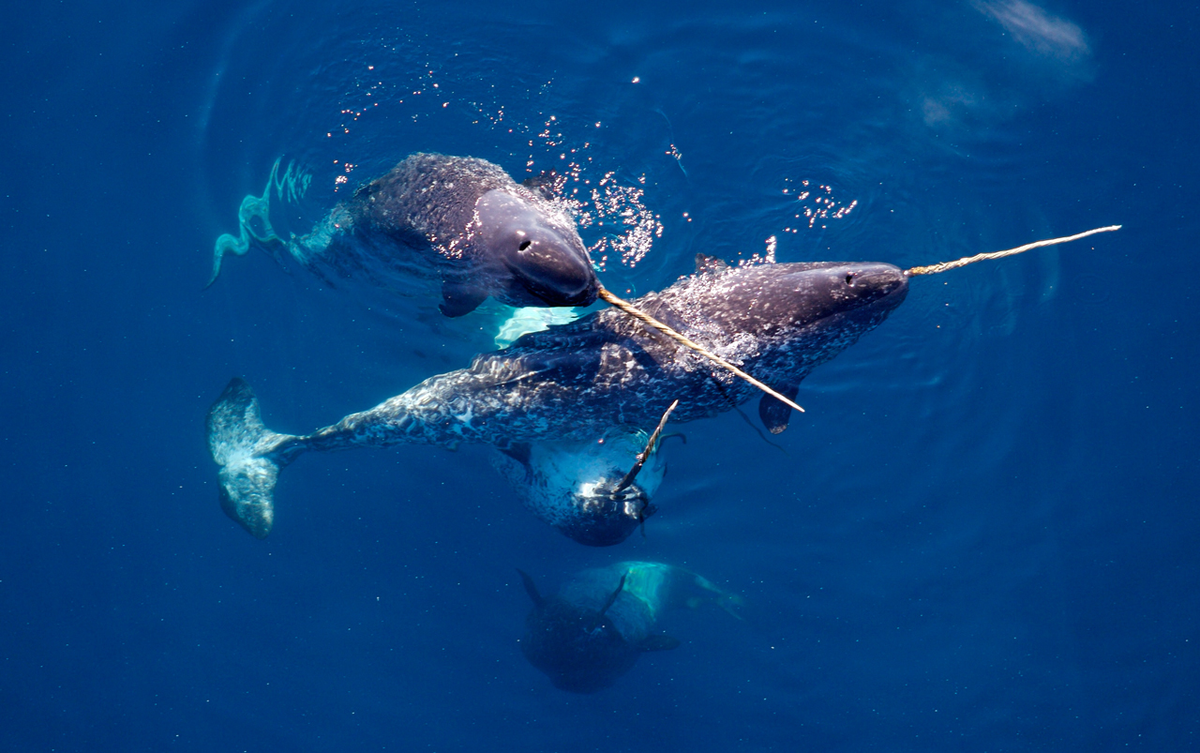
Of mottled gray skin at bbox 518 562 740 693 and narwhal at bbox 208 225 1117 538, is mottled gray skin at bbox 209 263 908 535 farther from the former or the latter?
mottled gray skin at bbox 518 562 740 693

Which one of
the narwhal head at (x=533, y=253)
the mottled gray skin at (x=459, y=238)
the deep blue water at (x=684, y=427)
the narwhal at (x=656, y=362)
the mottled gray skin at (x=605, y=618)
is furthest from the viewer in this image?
the mottled gray skin at (x=605, y=618)

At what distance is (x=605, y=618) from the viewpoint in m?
9.74

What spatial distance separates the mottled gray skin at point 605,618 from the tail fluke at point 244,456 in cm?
416

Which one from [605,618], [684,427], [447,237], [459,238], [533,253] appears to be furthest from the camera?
[605,618]

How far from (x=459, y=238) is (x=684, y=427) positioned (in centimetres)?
417

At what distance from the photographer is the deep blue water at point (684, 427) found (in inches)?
359

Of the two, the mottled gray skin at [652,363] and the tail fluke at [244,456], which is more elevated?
the mottled gray skin at [652,363]

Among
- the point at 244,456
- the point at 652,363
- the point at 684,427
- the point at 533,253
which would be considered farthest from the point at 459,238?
the point at 244,456

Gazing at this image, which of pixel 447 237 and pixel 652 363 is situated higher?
pixel 447 237

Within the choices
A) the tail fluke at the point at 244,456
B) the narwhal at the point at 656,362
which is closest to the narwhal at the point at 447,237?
the narwhal at the point at 656,362

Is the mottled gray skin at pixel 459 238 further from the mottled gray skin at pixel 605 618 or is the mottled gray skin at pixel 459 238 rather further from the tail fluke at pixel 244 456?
the mottled gray skin at pixel 605 618

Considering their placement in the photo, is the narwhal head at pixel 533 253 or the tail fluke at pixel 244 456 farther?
the tail fluke at pixel 244 456

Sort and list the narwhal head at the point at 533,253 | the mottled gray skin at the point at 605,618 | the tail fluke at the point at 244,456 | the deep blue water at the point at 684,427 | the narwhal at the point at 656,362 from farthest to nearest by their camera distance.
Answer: the tail fluke at the point at 244,456, the mottled gray skin at the point at 605,618, the deep blue water at the point at 684,427, the narwhal at the point at 656,362, the narwhal head at the point at 533,253

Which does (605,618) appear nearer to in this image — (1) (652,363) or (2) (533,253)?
(1) (652,363)
